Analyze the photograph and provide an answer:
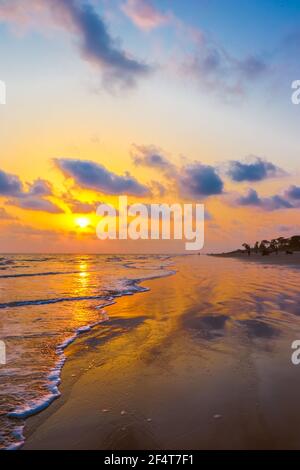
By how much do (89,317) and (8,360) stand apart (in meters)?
4.70

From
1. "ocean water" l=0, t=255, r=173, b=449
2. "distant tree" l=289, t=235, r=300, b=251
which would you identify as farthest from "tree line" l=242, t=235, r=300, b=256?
"ocean water" l=0, t=255, r=173, b=449

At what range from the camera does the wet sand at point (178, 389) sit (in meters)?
4.13

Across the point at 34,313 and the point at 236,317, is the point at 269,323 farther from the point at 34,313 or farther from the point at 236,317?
the point at 34,313

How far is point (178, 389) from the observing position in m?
5.52

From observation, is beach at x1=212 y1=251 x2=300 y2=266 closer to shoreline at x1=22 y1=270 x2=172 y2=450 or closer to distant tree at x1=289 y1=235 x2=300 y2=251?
distant tree at x1=289 y1=235 x2=300 y2=251

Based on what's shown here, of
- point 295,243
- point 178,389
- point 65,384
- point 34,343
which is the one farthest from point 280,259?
point 65,384

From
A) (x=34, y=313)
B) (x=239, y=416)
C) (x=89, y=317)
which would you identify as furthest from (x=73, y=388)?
(x=34, y=313)

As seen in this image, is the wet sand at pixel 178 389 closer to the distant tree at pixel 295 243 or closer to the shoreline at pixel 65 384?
the shoreline at pixel 65 384

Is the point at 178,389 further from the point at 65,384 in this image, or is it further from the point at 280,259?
the point at 280,259

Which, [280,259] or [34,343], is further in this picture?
[280,259]

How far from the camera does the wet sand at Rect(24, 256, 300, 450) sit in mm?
4129

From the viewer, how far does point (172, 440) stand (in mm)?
4043
